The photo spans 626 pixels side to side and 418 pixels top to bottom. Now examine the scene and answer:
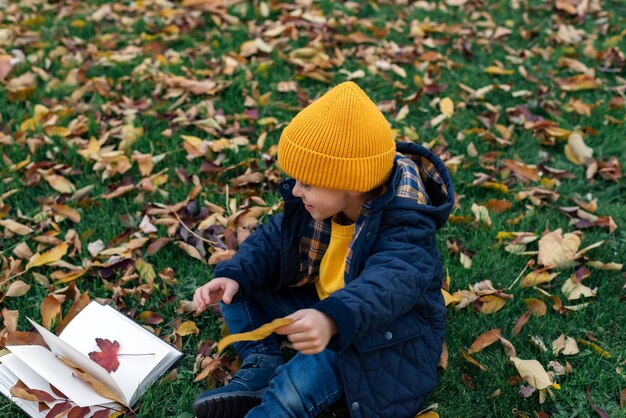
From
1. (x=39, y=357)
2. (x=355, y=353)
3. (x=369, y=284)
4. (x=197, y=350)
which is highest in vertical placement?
(x=369, y=284)

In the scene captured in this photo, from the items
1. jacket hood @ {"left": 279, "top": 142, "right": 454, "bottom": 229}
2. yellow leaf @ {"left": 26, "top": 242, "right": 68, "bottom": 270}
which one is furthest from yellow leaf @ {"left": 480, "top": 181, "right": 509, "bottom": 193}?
yellow leaf @ {"left": 26, "top": 242, "right": 68, "bottom": 270}

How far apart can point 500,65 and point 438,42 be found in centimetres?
49

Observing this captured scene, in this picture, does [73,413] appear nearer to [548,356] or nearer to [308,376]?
[308,376]

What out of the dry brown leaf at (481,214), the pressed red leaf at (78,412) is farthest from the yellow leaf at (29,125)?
the dry brown leaf at (481,214)

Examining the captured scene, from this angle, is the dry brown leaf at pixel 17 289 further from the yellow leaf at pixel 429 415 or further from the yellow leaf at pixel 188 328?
the yellow leaf at pixel 429 415

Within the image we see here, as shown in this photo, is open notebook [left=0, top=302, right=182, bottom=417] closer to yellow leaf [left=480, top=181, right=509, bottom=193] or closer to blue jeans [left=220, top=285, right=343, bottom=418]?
blue jeans [left=220, top=285, right=343, bottom=418]

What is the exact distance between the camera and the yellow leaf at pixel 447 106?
12.2 ft

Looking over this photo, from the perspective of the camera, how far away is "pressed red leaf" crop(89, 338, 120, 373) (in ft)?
7.34

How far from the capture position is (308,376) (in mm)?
2021

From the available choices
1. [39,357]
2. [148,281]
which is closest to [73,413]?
[39,357]

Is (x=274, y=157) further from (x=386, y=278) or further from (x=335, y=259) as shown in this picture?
(x=386, y=278)

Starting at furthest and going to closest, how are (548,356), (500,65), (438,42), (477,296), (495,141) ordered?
1. (438,42)
2. (500,65)
3. (495,141)
4. (477,296)
5. (548,356)

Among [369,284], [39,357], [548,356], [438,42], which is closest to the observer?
[369,284]

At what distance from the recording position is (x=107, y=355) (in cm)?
227
